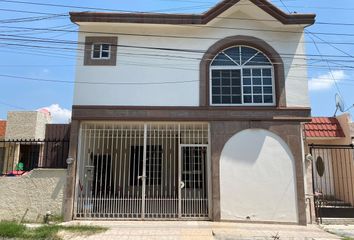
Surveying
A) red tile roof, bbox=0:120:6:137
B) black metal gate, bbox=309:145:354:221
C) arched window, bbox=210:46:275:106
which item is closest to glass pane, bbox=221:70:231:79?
arched window, bbox=210:46:275:106

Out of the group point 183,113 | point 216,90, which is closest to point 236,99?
point 216,90

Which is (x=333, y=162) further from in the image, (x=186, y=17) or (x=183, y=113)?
(x=186, y=17)

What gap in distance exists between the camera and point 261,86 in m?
10.9

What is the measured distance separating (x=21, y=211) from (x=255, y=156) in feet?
23.4

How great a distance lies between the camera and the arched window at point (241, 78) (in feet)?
35.6

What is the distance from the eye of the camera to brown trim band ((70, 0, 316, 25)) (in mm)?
10523

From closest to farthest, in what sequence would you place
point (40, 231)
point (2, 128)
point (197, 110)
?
point (40, 231), point (197, 110), point (2, 128)

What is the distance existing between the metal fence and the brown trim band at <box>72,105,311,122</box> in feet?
5.98

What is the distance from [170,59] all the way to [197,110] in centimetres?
185

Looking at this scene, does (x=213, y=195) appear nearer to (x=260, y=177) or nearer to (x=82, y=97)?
(x=260, y=177)

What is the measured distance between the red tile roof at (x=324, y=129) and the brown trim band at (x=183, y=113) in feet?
11.2

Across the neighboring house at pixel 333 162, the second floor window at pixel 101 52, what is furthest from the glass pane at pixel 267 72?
the second floor window at pixel 101 52

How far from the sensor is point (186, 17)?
10695 millimetres

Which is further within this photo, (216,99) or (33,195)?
(216,99)
